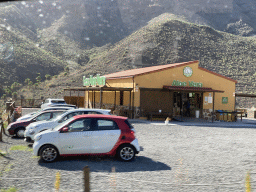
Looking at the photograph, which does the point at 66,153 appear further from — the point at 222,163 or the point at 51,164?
the point at 222,163

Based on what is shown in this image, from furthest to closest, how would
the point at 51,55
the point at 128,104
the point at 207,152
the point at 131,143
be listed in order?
the point at 51,55 < the point at 128,104 < the point at 207,152 < the point at 131,143

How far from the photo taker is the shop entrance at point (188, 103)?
28.5 meters

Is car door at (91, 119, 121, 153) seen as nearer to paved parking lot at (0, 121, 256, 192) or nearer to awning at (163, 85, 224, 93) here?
paved parking lot at (0, 121, 256, 192)

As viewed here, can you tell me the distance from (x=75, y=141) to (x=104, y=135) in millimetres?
904

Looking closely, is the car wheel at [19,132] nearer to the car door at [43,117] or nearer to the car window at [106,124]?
the car door at [43,117]

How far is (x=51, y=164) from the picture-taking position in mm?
8336

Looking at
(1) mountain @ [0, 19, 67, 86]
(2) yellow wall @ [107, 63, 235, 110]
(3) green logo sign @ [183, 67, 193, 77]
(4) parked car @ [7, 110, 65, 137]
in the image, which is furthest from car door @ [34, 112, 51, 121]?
(1) mountain @ [0, 19, 67, 86]

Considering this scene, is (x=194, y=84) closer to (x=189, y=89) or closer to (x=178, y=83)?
(x=178, y=83)

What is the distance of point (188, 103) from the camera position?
28.6m

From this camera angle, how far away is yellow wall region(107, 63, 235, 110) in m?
25.7

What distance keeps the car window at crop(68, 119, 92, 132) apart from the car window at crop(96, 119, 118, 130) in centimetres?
29

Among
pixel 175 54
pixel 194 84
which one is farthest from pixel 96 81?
pixel 175 54

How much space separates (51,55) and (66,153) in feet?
282

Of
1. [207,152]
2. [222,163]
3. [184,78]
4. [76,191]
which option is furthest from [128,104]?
[76,191]
